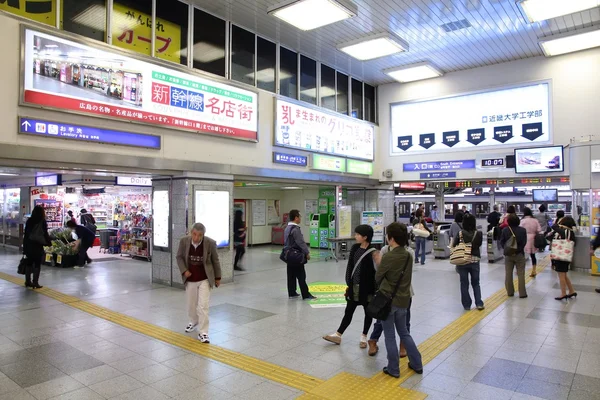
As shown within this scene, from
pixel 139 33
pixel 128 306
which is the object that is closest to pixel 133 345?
pixel 128 306

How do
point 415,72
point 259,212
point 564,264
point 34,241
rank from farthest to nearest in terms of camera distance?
point 259,212
point 415,72
point 34,241
point 564,264

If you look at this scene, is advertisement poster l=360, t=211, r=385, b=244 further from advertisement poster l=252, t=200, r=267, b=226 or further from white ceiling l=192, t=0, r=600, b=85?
advertisement poster l=252, t=200, r=267, b=226

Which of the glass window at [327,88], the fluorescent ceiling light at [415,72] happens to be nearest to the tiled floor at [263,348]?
the glass window at [327,88]

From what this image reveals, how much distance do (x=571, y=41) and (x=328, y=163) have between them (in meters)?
6.31

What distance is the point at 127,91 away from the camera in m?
6.77

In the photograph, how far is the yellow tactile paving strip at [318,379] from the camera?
11.5 ft

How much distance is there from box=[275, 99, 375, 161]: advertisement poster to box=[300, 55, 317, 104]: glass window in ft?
1.84

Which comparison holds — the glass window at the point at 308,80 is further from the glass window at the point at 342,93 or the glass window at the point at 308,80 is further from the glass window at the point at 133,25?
the glass window at the point at 133,25

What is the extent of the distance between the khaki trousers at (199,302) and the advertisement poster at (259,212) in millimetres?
10962

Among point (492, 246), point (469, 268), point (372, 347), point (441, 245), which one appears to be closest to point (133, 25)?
point (372, 347)

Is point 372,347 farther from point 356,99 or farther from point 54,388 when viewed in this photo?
point 356,99

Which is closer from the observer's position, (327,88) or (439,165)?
(327,88)

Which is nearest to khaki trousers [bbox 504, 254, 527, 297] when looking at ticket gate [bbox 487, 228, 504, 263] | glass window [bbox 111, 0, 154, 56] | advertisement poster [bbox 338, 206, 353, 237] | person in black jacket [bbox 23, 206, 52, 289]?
ticket gate [bbox 487, 228, 504, 263]

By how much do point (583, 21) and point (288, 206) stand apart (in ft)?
36.7
